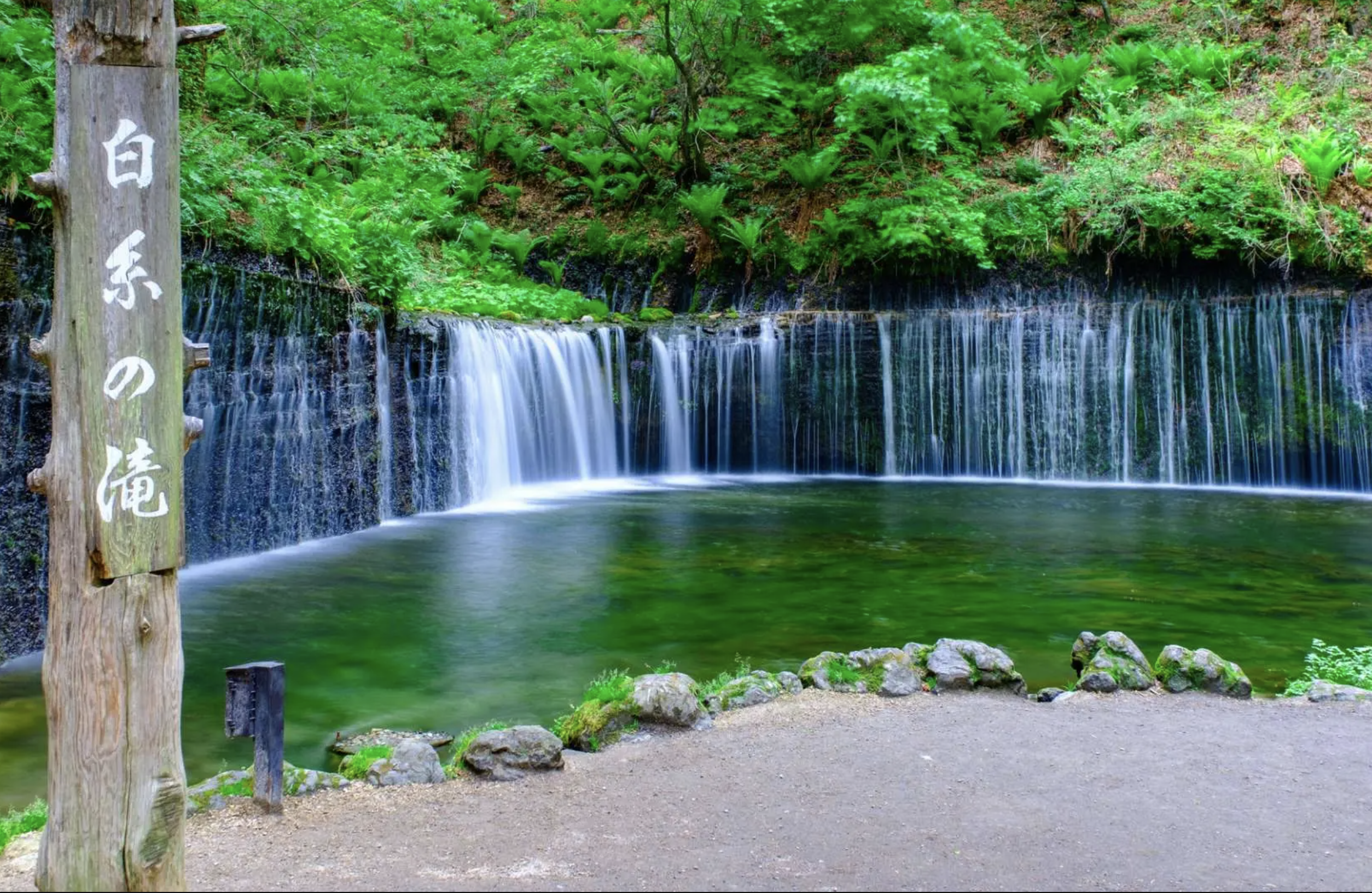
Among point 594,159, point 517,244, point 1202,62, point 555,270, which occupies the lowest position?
point 555,270

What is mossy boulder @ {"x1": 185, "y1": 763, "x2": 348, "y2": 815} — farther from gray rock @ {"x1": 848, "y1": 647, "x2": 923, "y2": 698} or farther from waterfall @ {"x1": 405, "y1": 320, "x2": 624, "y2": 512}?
waterfall @ {"x1": 405, "y1": 320, "x2": 624, "y2": 512}

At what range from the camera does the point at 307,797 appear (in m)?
Answer: 4.36

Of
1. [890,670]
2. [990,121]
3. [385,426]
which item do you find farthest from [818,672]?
[990,121]

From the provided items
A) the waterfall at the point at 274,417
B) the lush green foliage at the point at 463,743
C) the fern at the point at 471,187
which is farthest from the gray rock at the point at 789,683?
the fern at the point at 471,187

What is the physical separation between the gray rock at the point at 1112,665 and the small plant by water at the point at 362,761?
3825mm

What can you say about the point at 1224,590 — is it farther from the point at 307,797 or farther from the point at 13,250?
the point at 13,250

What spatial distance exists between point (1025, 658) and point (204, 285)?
7.13 metres

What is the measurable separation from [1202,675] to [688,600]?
3978mm

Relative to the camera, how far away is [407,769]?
4594 millimetres

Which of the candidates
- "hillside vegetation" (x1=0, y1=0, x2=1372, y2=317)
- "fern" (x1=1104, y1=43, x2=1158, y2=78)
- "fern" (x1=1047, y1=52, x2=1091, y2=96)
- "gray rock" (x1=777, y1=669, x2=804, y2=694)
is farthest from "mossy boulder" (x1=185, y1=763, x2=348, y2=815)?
"fern" (x1=1104, y1=43, x2=1158, y2=78)

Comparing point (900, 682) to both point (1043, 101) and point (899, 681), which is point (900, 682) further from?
point (1043, 101)

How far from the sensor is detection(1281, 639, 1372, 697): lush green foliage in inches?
244

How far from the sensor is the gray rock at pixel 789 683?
6.00 m

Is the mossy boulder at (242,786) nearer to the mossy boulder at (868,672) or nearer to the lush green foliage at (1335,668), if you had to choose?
the mossy boulder at (868,672)
